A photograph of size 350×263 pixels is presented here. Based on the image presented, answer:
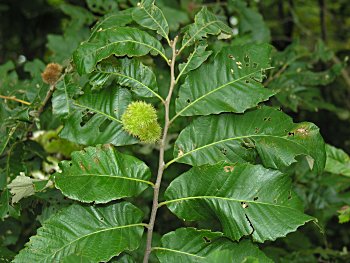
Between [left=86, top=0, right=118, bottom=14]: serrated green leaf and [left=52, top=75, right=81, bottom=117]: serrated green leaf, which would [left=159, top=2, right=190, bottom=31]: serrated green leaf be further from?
[left=52, top=75, right=81, bottom=117]: serrated green leaf

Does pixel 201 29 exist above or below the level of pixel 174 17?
above

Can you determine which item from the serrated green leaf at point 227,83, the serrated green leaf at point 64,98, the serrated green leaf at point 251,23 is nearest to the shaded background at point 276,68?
the serrated green leaf at point 251,23

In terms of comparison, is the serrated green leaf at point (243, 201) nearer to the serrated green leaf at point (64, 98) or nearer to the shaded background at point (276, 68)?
the serrated green leaf at point (64, 98)

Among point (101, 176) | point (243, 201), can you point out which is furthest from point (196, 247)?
point (101, 176)

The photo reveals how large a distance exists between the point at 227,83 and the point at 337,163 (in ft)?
1.81

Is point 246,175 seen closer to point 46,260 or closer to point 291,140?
point 291,140

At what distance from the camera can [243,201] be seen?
1.01 metres

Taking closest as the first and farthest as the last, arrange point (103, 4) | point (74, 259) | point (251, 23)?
point (74, 259), point (103, 4), point (251, 23)

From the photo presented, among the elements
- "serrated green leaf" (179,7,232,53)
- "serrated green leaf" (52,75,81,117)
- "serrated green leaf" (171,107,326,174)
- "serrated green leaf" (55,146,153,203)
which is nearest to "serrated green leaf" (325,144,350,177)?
"serrated green leaf" (171,107,326,174)

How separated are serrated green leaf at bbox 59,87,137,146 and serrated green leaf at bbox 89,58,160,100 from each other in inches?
1.1

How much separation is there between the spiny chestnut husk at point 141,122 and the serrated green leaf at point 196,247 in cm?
22

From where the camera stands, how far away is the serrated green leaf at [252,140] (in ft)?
3.42

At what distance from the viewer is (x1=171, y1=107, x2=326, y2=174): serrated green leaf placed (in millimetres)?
1041

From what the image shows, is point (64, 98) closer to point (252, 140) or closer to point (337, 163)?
point (252, 140)
